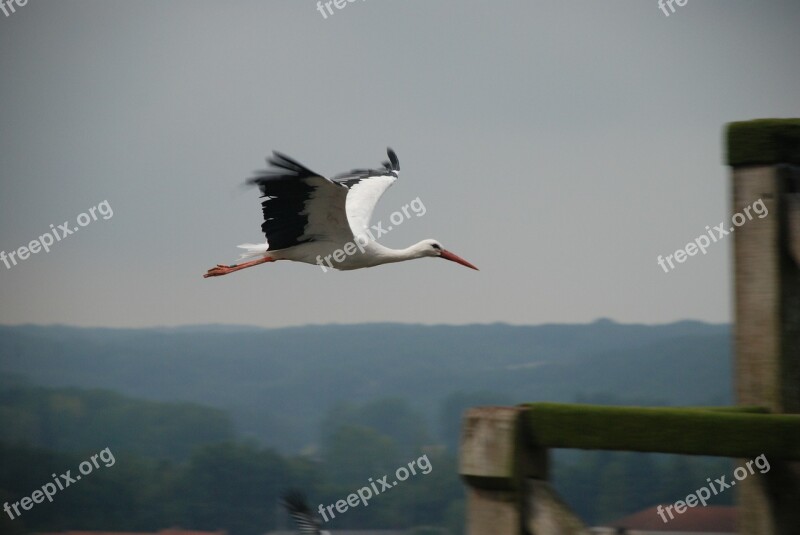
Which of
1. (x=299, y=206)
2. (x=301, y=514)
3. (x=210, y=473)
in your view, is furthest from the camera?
(x=210, y=473)

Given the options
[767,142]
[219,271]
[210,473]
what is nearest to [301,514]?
[219,271]

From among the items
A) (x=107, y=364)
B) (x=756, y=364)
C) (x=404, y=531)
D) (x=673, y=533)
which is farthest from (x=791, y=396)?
(x=107, y=364)

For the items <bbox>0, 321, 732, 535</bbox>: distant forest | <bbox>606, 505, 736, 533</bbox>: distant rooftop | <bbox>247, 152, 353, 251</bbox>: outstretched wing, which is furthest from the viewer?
<bbox>0, 321, 732, 535</bbox>: distant forest

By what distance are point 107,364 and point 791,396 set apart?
61.3 m

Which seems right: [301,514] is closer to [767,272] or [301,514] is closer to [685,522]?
[767,272]

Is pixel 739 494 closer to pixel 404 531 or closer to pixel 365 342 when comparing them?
pixel 404 531

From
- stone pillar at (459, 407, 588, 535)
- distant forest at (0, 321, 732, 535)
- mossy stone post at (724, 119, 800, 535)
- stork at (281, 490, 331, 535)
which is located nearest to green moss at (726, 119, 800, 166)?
mossy stone post at (724, 119, 800, 535)

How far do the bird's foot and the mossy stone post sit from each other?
5.54 metres

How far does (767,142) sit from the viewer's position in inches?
197

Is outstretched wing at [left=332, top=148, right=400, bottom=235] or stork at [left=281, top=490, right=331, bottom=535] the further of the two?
stork at [left=281, top=490, right=331, bottom=535]

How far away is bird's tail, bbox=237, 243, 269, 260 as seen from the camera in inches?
375

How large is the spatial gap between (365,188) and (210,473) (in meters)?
29.7

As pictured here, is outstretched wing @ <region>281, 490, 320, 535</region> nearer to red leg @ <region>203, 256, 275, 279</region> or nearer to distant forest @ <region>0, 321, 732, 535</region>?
Answer: red leg @ <region>203, 256, 275, 279</region>

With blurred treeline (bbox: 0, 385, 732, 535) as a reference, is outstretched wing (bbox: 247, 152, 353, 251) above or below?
above
